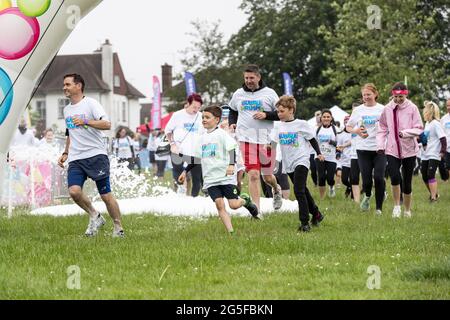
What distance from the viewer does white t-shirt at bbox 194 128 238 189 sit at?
408 inches

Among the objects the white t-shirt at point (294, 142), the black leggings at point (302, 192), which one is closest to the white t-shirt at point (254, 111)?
the white t-shirt at point (294, 142)

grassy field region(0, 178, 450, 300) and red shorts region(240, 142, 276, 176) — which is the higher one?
red shorts region(240, 142, 276, 176)

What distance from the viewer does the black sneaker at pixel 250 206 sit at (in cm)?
1101

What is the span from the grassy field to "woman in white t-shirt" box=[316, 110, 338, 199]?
16.0ft

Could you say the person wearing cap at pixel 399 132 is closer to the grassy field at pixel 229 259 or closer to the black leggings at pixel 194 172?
the grassy field at pixel 229 259

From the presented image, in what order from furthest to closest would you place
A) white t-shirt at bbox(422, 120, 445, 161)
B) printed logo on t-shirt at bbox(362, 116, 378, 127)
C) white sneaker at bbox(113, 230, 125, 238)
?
Answer: white t-shirt at bbox(422, 120, 445, 161) < printed logo on t-shirt at bbox(362, 116, 378, 127) < white sneaker at bbox(113, 230, 125, 238)

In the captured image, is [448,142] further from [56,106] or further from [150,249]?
[56,106]

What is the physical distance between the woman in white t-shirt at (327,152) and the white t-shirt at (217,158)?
6.60m

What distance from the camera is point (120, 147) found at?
2941cm

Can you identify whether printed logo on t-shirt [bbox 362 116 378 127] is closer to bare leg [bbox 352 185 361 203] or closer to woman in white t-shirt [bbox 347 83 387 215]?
woman in white t-shirt [bbox 347 83 387 215]

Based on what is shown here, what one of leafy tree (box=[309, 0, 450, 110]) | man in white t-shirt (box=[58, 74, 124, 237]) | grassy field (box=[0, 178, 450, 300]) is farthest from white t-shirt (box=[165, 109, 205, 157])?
leafy tree (box=[309, 0, 450, 110])

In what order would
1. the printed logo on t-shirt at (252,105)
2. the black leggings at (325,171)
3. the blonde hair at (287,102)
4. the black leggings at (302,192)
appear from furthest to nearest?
the black leggings at (325,171), the printed logo on t-shirt at (252,105), the blonde hair at (287,102), the black leggings at (302,192)
